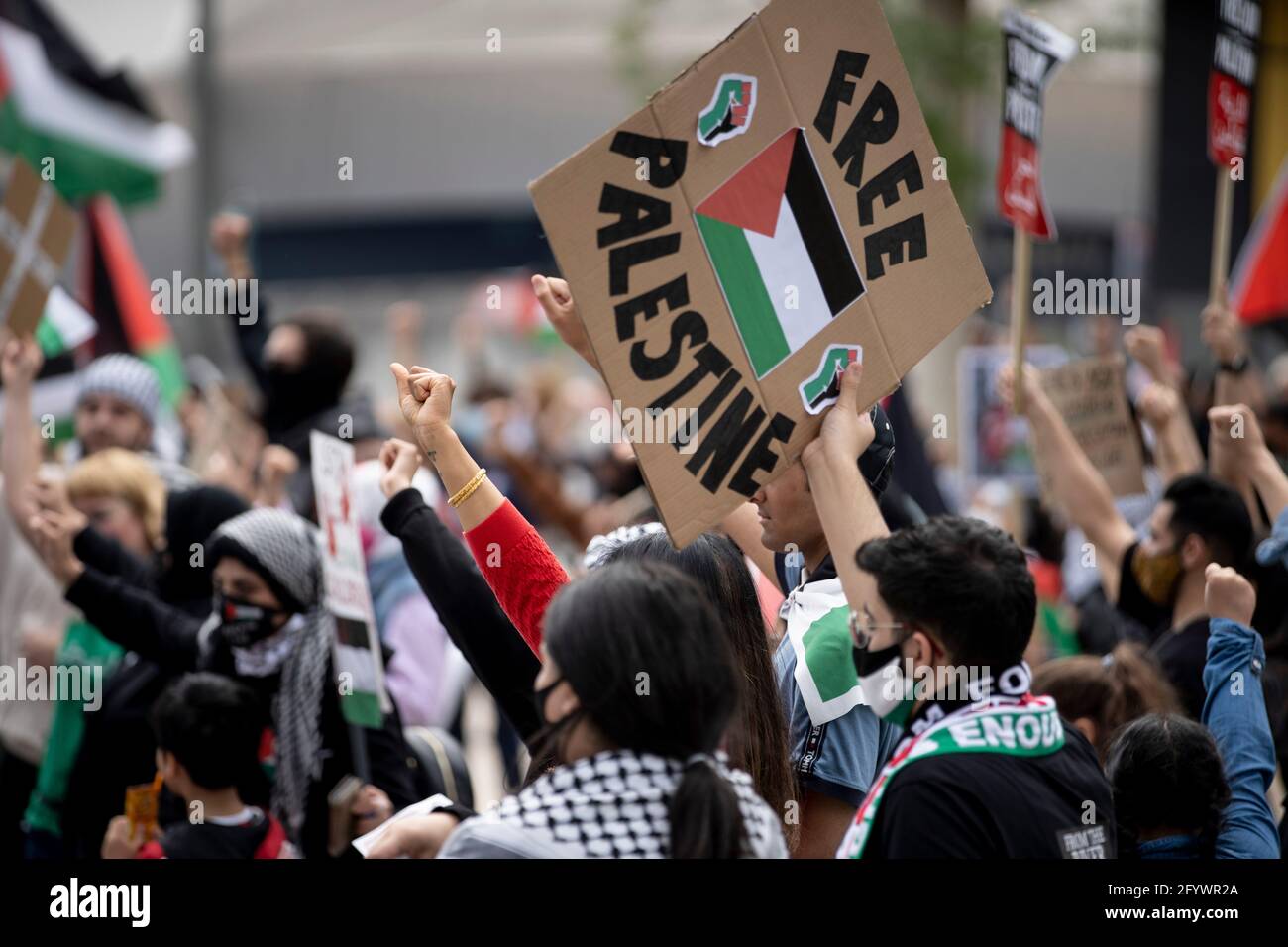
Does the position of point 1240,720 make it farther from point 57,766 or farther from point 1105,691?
point 57,766

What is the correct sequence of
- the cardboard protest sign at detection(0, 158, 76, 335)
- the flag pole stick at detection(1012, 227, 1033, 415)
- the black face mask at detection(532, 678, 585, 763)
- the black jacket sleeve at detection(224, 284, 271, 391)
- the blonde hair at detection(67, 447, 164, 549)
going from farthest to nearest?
the black jacket sleeve at detection(224, 284, 271, 391) < the cardboard protest sign at detection(0, 158, 76, 335) < the blonde hair at detection(67, 447, 164, 549) < the flag pole stick at detection(1012, 227, 1033, 415) < the black face mask at detection(532, 678, 585, 763)

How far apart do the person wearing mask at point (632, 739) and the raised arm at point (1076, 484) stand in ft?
8.53

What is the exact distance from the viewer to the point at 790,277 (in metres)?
2.71

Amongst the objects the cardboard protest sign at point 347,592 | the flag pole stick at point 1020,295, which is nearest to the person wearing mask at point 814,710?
the cardboard protest sign at point 347,592

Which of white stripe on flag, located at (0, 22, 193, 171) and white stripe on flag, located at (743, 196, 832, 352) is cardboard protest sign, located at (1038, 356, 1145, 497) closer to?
white stripe on flag, located at (743, 196, 832, 352)

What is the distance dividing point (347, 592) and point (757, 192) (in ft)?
5.10

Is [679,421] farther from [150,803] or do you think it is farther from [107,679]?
[107,679]

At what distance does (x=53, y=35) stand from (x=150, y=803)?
23.4 ft

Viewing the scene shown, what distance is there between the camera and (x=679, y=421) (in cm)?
261

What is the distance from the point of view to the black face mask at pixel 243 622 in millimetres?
3998

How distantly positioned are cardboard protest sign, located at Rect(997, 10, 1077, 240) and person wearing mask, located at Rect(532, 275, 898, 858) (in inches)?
75.5

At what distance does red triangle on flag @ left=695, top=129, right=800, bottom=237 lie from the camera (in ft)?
8.72

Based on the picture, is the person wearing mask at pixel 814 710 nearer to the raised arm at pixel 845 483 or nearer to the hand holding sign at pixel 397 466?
the raised arm at pixel 845 483

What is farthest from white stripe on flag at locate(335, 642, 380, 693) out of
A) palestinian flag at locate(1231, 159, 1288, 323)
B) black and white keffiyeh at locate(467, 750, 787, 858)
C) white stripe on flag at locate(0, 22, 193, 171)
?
white stripe on flag at locate(0, 22, 193, 171)
